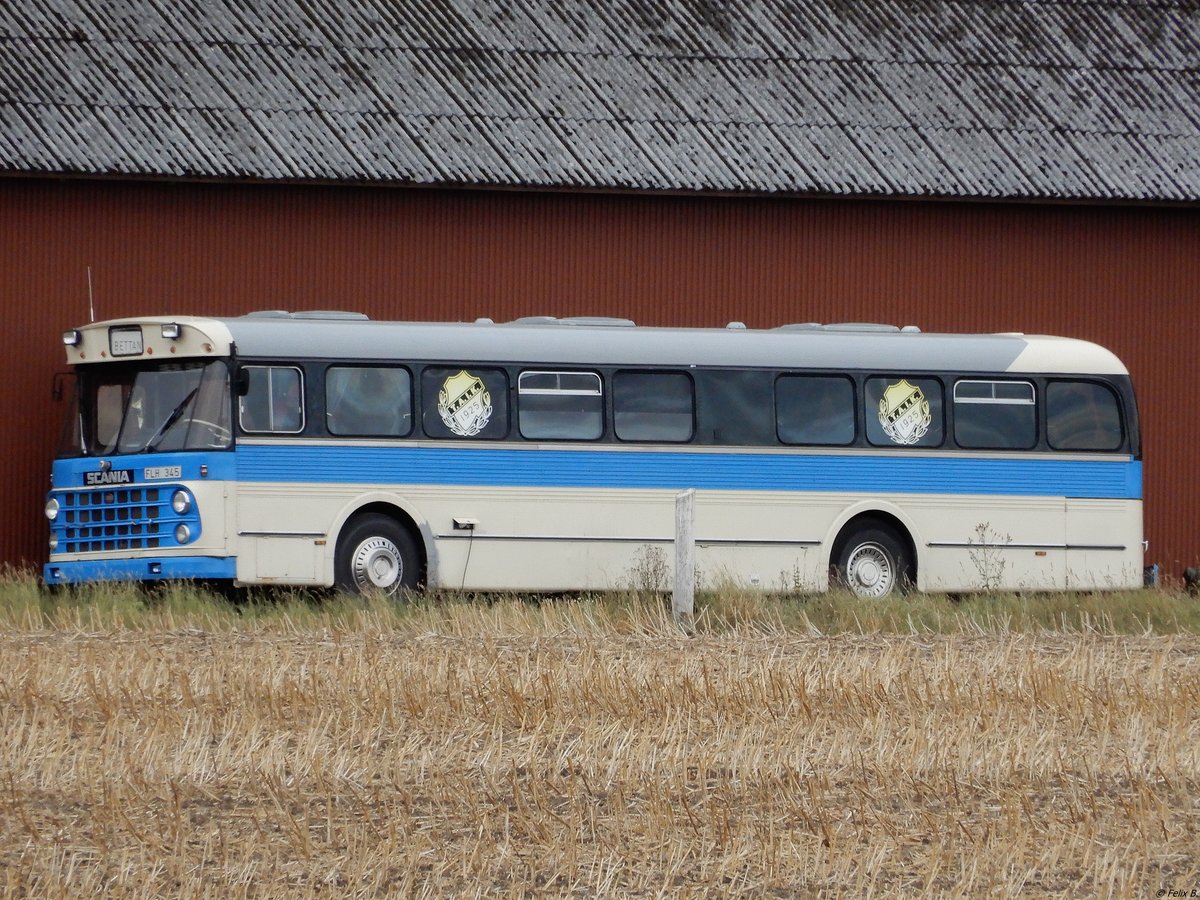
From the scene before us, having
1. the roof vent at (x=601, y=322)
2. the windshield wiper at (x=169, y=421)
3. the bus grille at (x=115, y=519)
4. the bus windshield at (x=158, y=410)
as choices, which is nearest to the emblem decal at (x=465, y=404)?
the roof vent at (x=601, y=322)

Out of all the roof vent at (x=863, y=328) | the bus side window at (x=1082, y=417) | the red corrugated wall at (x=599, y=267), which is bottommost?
the bus side window at (x=1082, y=417)

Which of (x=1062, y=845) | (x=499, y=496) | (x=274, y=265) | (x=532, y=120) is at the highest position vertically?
(x=532, y=120)

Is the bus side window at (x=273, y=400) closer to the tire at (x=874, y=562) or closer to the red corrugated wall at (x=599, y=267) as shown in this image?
the red corrugated wall at (x=599, y=267)

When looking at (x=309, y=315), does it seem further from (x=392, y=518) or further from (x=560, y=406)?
(x=560, y=406)

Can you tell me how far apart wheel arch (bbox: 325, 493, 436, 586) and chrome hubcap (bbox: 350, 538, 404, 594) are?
221 millimetres

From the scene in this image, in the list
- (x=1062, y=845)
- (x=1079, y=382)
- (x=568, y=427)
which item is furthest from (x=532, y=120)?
(x=1062, y=845)

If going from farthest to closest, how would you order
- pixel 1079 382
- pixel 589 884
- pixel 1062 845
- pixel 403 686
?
pixel 1079 382 → pixel 403 686 → pixel 1062 845 → pixel 589 884

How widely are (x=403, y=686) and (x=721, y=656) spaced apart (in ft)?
8.39

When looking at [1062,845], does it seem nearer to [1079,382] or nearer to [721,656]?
[721,656]

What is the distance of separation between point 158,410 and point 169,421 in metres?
0.17

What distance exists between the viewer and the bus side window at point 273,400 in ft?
59.2

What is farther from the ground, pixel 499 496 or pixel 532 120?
pixel 532 120

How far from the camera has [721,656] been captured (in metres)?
13.9

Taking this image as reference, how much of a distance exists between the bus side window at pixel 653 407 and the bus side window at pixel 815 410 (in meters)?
0.89
